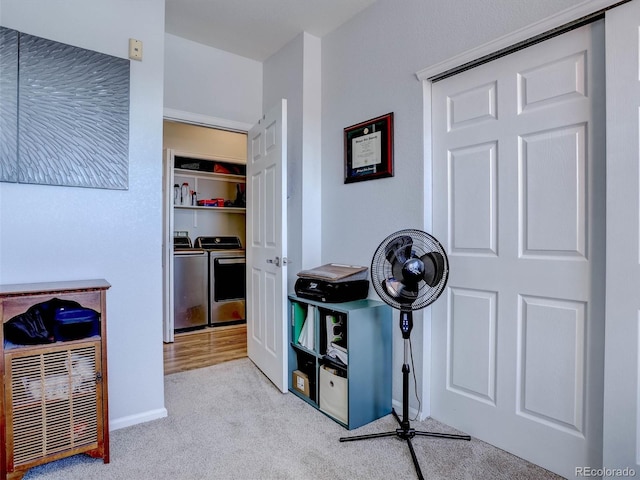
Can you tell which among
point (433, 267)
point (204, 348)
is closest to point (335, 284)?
point (433, 267)

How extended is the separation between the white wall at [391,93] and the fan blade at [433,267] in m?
0.40

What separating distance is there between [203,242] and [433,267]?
11.0ft

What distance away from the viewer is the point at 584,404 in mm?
1539

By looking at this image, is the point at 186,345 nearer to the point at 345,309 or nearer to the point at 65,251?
the point at 65,251

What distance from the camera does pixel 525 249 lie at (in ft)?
5.66

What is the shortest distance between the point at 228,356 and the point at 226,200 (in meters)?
2.27

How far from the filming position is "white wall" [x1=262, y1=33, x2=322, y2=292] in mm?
2777

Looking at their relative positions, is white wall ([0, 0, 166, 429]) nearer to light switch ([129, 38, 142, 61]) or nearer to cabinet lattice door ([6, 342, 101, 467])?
light switch ([129, 38, 142, 61])

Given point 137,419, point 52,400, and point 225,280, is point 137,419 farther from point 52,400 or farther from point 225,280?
point 225,280

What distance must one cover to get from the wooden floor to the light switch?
2269 millimetres

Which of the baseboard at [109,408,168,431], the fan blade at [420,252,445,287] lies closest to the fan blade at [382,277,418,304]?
the fan blade at [420,252,445,287]

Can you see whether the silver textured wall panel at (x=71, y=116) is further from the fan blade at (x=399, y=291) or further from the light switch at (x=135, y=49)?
the fan blade at (x=399, y=291)

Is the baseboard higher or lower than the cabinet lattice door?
lower

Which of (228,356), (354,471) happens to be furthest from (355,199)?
(228,356)
